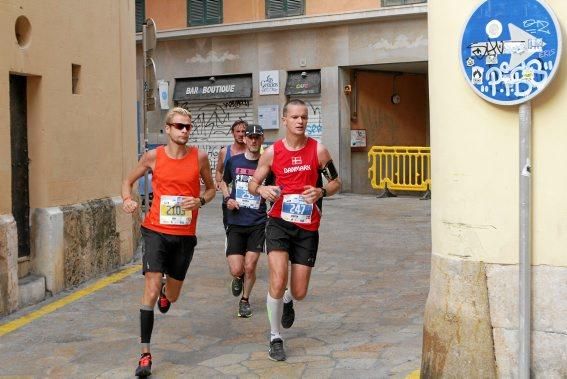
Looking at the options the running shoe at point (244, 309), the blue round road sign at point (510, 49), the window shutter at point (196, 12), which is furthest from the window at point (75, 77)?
the window shutter at point (196, 12)

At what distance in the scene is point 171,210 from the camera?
6.31m

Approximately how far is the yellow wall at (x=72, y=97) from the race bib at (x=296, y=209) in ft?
9.43

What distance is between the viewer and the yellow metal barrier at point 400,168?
20.6 m

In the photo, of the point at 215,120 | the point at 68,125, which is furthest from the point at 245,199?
the point at 215,120

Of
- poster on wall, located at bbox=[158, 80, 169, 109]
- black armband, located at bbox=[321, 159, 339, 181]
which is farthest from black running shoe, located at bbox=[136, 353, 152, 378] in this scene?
poster on wall, located at bbox=[158, 80, 169, 109]

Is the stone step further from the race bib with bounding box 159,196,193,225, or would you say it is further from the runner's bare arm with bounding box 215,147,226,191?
the race bib with bounding box 159,196,193,225

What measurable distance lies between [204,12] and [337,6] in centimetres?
406

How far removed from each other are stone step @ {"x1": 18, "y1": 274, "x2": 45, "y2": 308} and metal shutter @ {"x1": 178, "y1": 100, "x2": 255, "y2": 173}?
15288 mm

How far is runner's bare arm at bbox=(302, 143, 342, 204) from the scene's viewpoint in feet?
20.7

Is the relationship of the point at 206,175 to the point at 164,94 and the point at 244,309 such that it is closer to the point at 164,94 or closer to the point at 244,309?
the point at 244,309

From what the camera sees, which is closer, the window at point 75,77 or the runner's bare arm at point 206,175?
the runner's bare arm at point 206,175

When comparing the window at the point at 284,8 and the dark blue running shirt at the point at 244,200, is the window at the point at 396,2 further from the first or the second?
the dark blue running shirt at the point at 244,200

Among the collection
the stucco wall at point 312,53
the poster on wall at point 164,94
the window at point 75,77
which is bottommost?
the window at point 75,77

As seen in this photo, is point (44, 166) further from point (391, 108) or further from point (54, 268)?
point (391, 108)
